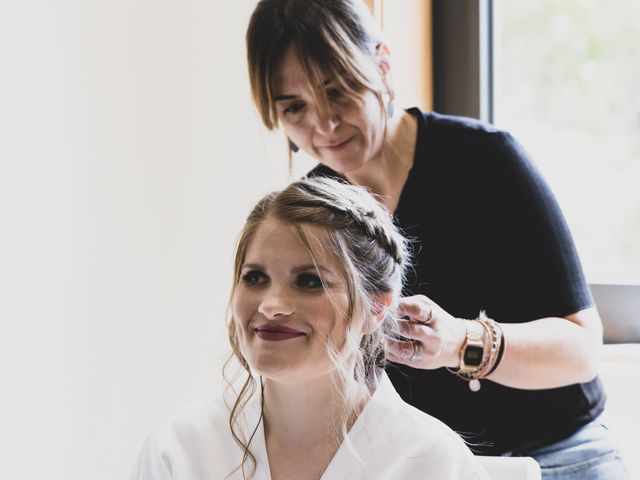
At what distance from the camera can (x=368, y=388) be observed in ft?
4.22

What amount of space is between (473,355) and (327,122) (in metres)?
0.43

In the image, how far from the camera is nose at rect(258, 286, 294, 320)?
1121mm

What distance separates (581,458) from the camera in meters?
1.42

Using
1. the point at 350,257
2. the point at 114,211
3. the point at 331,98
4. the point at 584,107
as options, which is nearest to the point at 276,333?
the point at 350,257

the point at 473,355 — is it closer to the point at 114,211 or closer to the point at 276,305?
the point at 276,305

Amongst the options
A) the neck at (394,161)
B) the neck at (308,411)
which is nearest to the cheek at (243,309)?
the neck at (308,411)

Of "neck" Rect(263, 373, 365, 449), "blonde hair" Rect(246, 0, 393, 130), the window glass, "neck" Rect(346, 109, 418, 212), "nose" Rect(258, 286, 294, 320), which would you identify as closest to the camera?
"nose" Rect(258, 286, 294, 320)

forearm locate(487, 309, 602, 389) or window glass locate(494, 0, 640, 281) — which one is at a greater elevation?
window glass locate(494, 0, 640, 281)

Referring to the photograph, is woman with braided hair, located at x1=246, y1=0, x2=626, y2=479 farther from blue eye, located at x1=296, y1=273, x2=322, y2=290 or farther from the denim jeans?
blue eye, located at x1=296, y1=273, x2=322, y2=290

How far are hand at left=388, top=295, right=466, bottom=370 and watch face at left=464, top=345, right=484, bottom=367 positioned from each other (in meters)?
0.03

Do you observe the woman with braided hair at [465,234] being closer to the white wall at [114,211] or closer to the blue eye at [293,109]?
Result: the blue eye at [293,109]

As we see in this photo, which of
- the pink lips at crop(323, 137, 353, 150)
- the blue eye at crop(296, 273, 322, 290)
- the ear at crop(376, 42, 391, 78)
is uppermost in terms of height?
the ear at crop(376, 42, 391, 78)

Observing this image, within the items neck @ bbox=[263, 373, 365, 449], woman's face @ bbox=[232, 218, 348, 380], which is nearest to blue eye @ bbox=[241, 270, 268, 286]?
woman's face @ bbox=[232, 218, 348, 380]

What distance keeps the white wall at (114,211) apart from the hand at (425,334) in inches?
31.0
